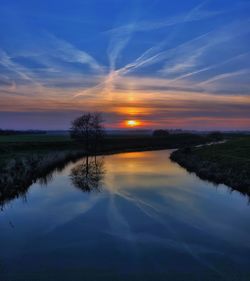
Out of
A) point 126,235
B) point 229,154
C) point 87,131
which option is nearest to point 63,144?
point 87,131

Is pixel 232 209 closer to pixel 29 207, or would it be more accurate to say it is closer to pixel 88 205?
pixel 88 205

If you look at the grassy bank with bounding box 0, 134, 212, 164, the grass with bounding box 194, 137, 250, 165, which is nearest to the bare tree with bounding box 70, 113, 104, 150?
the grassy bank with bounding box 0, 134, 212, 164

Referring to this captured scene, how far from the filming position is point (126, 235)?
13.8 m

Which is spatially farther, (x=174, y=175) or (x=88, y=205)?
(x=174, y=175)


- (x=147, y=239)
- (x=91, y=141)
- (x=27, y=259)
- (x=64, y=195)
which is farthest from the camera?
(x=91, y=141)

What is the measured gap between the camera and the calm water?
10.4 m

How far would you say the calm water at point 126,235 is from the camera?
10.4m

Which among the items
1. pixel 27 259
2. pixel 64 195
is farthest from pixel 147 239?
pixel 64 195

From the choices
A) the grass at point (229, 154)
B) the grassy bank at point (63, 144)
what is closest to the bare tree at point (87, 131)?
the grassy bank at point (63, 144)

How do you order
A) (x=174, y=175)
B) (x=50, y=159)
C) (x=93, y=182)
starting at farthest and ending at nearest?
(x=50, y=159) < (x=174, y=175) < (x=93, y=182)

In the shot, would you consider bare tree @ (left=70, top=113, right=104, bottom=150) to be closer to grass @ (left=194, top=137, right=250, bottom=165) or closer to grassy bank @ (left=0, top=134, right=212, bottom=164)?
grassy bank @ (left=0, top=134, right=212, bottom=164)

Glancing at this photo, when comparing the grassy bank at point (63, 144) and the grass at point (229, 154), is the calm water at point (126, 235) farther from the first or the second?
the grassy bank at point (63, 144)

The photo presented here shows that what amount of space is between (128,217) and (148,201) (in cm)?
386

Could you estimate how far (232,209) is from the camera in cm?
1856
